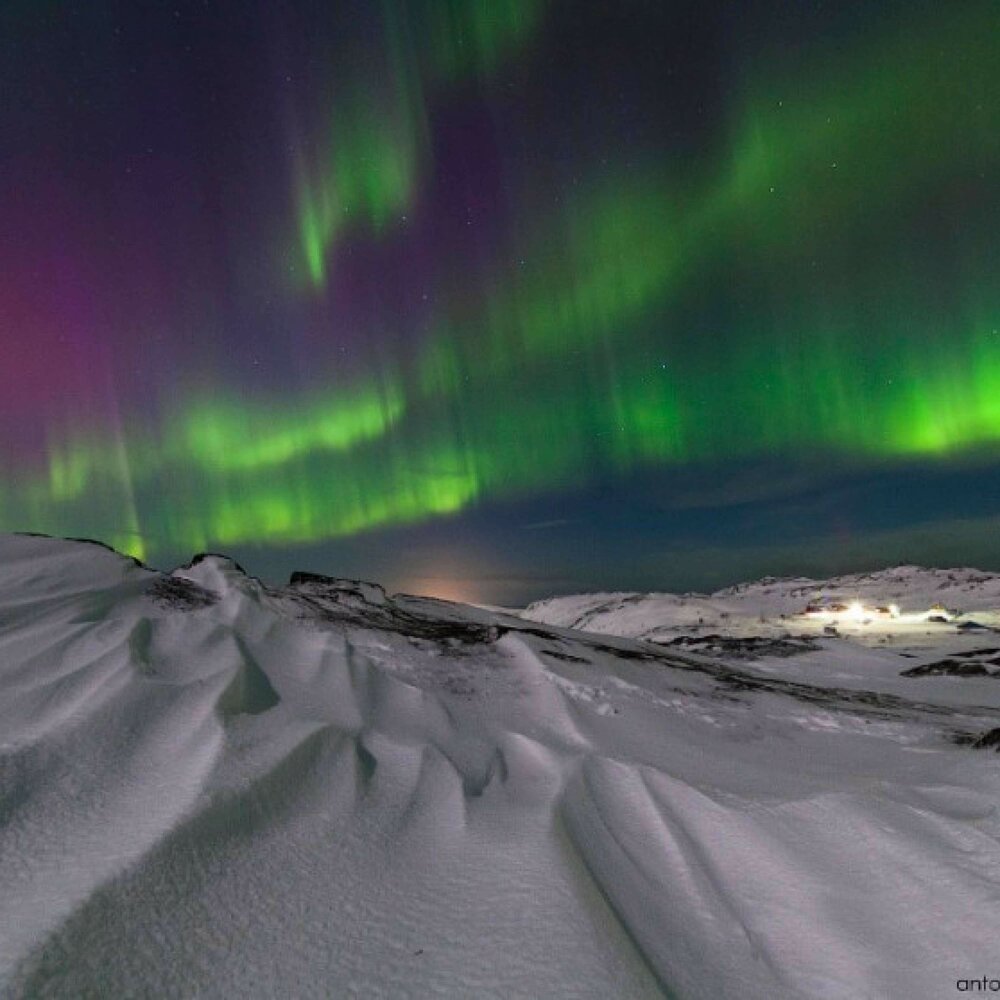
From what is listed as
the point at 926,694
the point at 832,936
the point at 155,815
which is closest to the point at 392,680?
the point at 155,815

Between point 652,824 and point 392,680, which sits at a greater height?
point 392,680

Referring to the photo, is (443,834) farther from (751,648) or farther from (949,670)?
(751,648)

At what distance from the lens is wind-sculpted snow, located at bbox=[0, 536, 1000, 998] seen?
1786 millimetres

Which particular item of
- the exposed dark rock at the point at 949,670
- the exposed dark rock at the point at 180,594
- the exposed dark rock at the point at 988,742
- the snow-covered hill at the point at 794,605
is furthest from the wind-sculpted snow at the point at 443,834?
the snow-covered hill at the point at 794,605

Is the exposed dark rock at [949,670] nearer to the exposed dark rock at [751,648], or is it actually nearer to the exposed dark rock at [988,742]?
the exposed dark rock at [751,648]

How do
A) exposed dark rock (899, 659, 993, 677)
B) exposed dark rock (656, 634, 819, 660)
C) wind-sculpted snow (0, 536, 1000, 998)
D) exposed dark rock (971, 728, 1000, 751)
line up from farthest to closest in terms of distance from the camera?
exposed dark rock (656, 634, 819, 660) → exposed dark rock (899, 659, 993, 677) → exposed dark rock (971, 728, 1000, 751) → wind-sculpted snow (0, 536, 1000, 998)

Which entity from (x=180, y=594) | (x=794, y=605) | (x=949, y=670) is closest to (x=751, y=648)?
(x=949, y=670)

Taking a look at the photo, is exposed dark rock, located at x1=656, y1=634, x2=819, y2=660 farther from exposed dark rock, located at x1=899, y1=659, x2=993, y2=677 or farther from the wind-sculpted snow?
the wind-sculpted snow

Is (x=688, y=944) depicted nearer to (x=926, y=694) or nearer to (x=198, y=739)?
(x=198, y=739)

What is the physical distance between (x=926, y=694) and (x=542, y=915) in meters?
10.5

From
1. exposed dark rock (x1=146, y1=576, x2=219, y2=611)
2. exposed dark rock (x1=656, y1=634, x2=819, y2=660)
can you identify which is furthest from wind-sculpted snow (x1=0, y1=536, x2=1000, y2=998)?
exposed dark rock (x1=656, y1=634, x2=819, y2=660)

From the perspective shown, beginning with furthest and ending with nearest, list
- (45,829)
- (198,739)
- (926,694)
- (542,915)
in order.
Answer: (926,694)
(198,739)
(45,829)
(542,915)

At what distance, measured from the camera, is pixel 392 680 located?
5523 millimetres

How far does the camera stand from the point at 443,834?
2732mm
